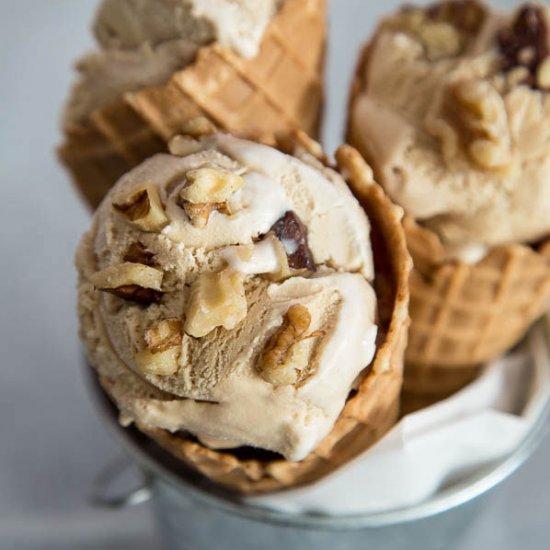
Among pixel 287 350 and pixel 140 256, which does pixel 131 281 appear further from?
pixel 287 350

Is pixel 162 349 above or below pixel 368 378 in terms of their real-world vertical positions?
above

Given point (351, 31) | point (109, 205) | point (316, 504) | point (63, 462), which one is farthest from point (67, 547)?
point (351, 31)

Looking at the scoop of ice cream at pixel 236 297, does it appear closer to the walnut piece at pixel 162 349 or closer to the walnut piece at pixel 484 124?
the walnut piece at pixel 162 349

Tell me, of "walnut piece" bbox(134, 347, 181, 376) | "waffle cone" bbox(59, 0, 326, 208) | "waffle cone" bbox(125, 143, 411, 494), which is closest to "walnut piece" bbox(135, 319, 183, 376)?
"walnut piece" bbox(134, 347, 181, 376)

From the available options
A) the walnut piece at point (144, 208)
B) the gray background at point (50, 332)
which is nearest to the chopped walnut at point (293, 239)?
the walnut piece at point (144, 208)

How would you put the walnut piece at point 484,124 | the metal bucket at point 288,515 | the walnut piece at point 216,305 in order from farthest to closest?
the metal bucket at point 288,515 < the walnut piece at point 484,124 < the walnut piece at point 216,305

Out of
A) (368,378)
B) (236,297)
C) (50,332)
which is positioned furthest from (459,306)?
(50,332)

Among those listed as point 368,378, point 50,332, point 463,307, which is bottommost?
point 50,332

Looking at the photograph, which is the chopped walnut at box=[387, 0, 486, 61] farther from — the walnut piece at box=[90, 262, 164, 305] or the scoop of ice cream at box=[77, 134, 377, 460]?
the walnut piece at box=[90, 262, 164, 305]
